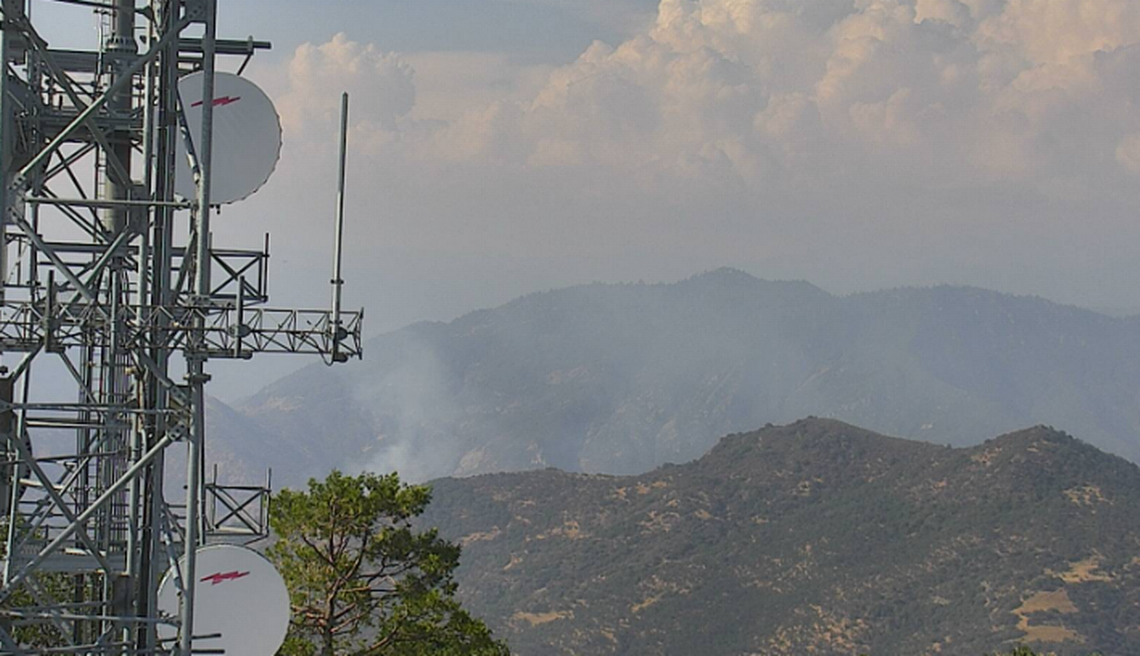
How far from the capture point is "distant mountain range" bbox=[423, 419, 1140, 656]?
12625cm

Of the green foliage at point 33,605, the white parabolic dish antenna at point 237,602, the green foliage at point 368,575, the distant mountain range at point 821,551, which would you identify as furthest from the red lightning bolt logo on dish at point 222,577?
the distant mountain range at point 821,551

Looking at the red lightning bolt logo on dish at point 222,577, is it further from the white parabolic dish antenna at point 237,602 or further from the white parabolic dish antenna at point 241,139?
the white parabolic dish antenna at point 241,139

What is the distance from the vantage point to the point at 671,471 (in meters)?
182

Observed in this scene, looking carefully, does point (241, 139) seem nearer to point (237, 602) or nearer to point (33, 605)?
point (237, 602)

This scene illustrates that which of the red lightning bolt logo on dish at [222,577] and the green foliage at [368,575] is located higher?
the green foliage at [368,575]

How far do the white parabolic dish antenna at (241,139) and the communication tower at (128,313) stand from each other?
0.03 meters

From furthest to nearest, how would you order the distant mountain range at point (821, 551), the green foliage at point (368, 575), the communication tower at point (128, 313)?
the distant mountain range at point (821, 551) < the green foliage at point (368, 575) < the communication tower at point (128, 313)

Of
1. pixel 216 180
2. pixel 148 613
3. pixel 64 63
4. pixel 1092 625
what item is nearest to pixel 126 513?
pixel 148 613

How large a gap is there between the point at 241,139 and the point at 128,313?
2879mm

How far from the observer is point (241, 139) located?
18.1 meters

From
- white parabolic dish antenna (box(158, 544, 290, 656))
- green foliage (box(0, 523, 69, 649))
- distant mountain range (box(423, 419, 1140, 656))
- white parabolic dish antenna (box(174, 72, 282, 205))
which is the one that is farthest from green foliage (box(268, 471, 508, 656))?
distant mountain range (box(423, 419, 1140, 656))

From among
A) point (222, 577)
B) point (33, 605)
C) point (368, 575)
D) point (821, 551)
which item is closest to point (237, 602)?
point (222, 577)

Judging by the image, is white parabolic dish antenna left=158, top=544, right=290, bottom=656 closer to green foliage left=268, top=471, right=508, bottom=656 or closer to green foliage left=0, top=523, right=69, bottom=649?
green foliage left=0, top=523, right=69, bottom=649

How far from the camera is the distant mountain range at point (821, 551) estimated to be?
12625cm
